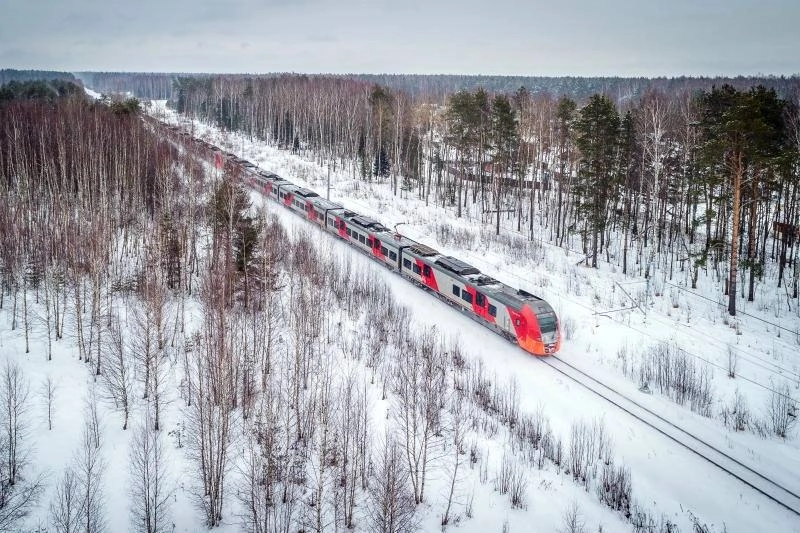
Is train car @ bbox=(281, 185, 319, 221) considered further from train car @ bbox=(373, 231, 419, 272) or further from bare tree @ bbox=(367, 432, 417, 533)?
bare tree @ bbox=(367, 432, 417, 533)

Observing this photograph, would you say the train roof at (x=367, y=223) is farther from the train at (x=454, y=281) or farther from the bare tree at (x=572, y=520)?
the bare tree at (x=572, y=520)

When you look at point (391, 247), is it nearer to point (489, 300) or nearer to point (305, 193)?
point (489, 300)

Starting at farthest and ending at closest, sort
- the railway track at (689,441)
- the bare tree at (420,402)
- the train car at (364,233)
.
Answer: the train car at (364,233) → the railway track at (689,441) → the bare tree at (420,402)

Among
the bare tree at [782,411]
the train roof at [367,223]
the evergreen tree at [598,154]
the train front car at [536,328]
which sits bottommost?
the bare tree at [782,411]

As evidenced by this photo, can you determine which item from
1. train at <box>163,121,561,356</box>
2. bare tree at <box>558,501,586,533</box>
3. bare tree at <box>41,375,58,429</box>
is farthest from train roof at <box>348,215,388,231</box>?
bare tree at <box>558,501,586,533</box>

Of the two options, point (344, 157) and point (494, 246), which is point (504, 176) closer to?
point (494, 246)

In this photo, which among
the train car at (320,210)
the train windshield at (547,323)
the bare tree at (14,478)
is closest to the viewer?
the bare tree at (14,478)

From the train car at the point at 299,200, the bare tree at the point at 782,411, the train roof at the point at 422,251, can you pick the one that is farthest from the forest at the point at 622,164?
the train car at the point at 299,200

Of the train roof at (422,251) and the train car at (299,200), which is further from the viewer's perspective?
the train car at (299,200)
